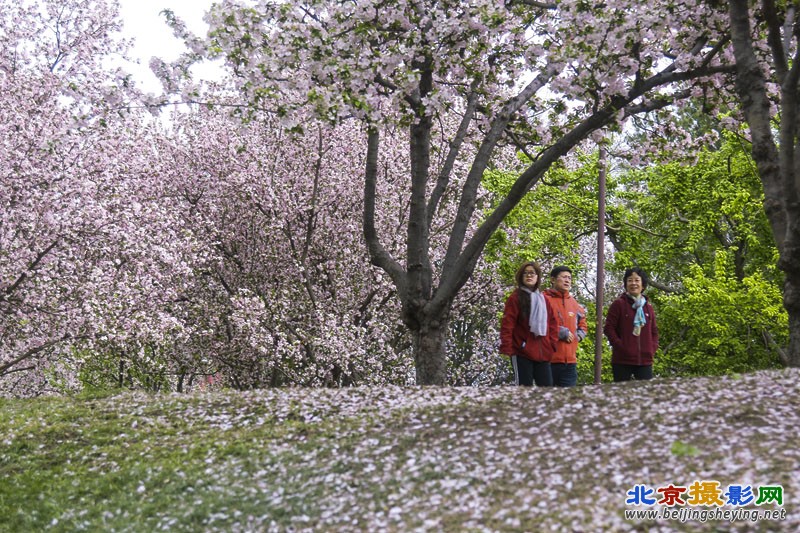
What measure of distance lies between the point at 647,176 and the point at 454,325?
780cm

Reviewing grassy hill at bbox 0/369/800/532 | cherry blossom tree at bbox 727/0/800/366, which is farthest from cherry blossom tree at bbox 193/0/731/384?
grassy hill at bbox 0/369/800/532

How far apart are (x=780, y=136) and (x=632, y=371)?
3.73 metres

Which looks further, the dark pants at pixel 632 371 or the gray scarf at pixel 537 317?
the dark pants at pixel 632 371

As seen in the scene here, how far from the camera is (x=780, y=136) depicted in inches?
369

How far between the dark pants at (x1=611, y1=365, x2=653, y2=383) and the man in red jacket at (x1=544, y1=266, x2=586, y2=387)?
2.26 ft

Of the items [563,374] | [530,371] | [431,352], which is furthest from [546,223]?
[530,371]

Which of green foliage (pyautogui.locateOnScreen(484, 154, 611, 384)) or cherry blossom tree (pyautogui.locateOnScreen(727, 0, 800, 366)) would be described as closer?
cherry blossom tree (pyautogui.locateOnScreen(727, 0, 800, 366))

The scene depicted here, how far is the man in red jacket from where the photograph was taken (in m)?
10.9

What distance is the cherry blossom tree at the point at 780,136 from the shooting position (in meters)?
9.37

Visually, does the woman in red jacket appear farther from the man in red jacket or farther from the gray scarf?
the man in red jacket

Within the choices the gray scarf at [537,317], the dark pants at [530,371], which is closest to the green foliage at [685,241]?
the dark pants at [530,371]

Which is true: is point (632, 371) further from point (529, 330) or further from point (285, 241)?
point (285, 241)

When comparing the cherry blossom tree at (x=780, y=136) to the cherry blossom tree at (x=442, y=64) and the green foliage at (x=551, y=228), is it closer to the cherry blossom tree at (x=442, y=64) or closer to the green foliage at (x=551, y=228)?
the cherry blossom tree at (x=442, y=64)

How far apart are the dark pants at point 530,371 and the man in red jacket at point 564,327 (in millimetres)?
196
